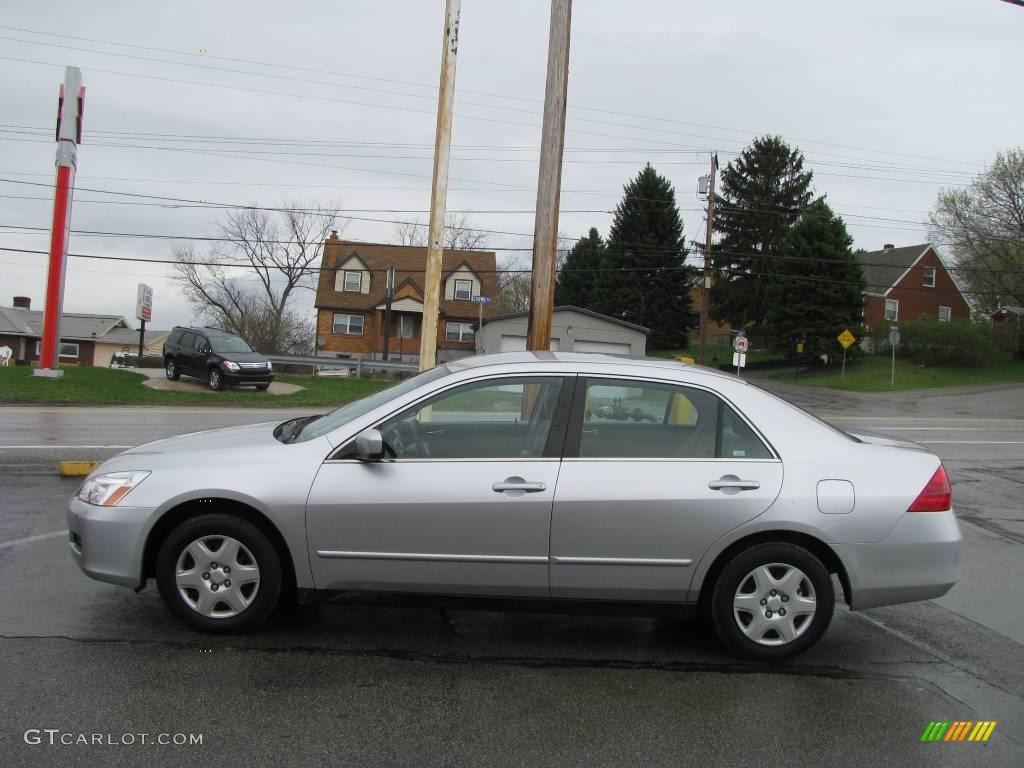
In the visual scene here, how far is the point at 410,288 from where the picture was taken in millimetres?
48500

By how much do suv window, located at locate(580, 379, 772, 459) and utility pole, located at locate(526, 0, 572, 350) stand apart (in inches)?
274

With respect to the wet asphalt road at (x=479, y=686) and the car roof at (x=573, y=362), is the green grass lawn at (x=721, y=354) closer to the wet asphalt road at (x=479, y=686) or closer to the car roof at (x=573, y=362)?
the car roof at (x=573, y=362)

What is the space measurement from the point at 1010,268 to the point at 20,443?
49293mm

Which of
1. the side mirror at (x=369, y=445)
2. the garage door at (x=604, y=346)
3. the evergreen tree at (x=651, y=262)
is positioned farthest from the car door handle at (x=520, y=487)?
the evergreen tree at (x=651, y=262)

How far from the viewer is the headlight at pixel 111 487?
14.0ft

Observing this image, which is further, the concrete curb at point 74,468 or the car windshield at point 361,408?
the concrete curb at point 74,468

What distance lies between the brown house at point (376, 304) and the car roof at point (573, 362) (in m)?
44.3

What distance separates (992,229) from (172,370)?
1694 inches

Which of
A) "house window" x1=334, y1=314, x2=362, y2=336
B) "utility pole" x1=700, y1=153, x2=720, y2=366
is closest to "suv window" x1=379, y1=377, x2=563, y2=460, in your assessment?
"utility pole" x1=700, y1=153, x2=720, y2=366

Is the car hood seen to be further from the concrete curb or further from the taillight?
the concrete curb

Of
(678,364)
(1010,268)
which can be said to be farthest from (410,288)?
(678,364)

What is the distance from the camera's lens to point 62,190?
2411cm

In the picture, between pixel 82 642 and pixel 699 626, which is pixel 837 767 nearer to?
pixel 699 626

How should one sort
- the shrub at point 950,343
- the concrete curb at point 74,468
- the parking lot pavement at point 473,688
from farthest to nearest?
the shrub at point 950,343 < the concrete curb at point 74,468 < the parking lot pavement at point 473,688
